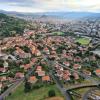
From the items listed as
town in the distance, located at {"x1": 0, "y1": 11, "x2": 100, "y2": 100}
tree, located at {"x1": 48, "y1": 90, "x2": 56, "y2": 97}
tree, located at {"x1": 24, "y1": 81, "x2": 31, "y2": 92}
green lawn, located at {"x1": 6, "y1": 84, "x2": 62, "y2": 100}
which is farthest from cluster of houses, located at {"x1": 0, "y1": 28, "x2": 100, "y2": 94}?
tree, located at {"x1": 48, "y1": 90, "x2": 56, "y2": 97}

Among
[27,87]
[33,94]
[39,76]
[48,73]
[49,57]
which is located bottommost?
[49,57]

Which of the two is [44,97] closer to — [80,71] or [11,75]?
[11,75]

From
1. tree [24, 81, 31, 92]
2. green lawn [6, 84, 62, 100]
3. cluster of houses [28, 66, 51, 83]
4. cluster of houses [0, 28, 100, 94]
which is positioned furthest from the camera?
cluster of houses [0, 28, 100, 94]

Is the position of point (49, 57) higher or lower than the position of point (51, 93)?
lower

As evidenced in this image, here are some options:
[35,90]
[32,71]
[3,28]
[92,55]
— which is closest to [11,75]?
[32,71]

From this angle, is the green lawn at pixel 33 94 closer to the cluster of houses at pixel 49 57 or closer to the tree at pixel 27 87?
the tree at pixel 27 87

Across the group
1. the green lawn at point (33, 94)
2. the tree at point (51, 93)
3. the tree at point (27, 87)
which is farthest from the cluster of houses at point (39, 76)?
the tree at point (51, 93)

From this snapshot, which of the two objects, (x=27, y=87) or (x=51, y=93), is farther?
(x=27, y=87)

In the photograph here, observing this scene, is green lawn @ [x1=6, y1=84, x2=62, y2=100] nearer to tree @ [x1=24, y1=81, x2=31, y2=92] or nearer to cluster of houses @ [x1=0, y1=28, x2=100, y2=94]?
tree @ [x1=24, y1=81, x2=31, y2=92]

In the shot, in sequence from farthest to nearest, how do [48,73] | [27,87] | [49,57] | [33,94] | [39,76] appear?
1. [49,57]
2. [48,73]
3. [39,76]
4. [27,87]
5. [33,94]

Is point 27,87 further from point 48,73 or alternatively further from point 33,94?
point 48,73

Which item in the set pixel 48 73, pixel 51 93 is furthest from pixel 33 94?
pixel 48 73
